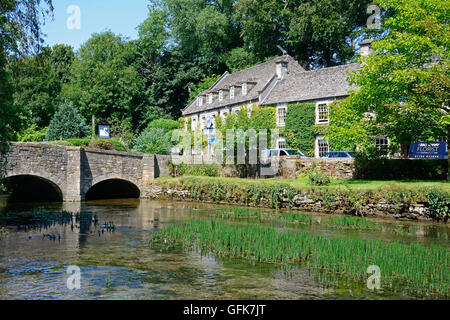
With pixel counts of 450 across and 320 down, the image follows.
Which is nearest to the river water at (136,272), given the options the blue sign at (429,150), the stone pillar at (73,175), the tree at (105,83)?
the blue sign at (429,150)

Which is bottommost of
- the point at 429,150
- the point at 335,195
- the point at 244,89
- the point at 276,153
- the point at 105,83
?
the point at 335,195

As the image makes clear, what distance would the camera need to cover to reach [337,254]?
11031 mm

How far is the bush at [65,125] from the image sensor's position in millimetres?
43125

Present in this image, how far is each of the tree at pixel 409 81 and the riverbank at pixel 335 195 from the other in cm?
284

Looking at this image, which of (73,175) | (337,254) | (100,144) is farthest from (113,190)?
(337,254)

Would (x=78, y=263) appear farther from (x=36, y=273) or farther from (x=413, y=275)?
(x=413, y=275)

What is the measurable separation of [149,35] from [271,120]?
130ft

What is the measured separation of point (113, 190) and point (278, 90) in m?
17.9

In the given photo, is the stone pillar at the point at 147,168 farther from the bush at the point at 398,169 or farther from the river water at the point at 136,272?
the river water at the point at 136,272

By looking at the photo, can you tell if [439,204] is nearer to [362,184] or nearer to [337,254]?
[362,184]

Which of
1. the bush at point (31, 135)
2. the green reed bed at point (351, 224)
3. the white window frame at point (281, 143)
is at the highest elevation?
the bush at point (31, 135)

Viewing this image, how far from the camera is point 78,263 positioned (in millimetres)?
11750

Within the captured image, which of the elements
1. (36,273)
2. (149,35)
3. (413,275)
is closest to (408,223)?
(413,275)
